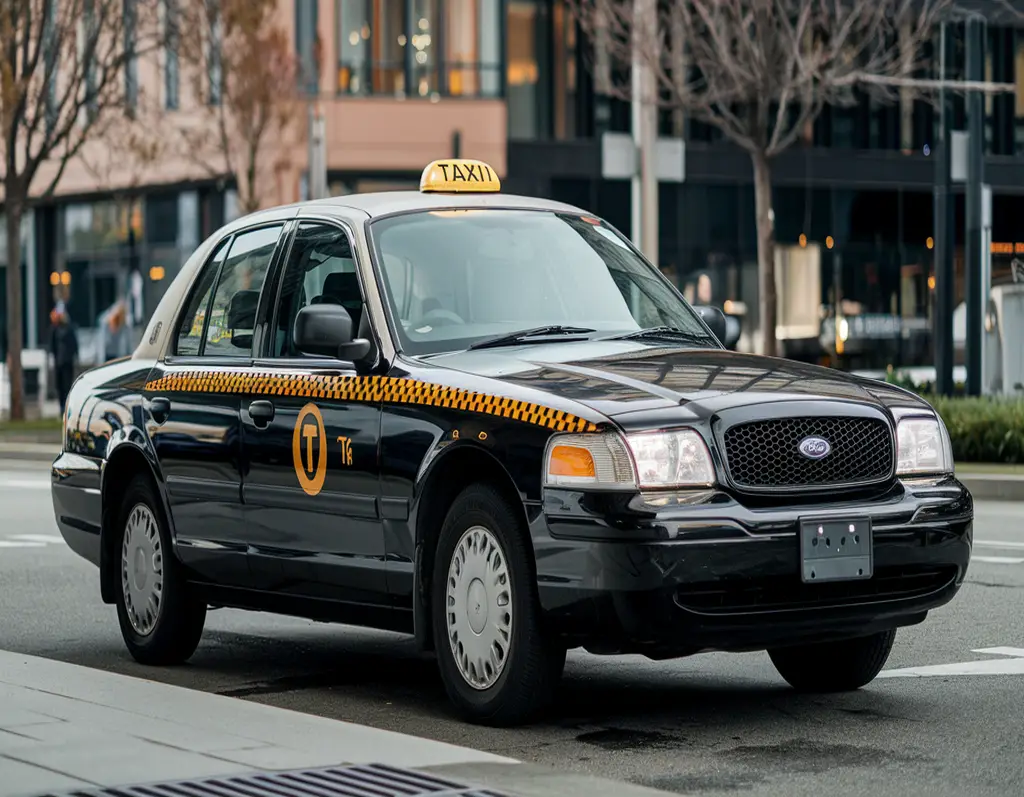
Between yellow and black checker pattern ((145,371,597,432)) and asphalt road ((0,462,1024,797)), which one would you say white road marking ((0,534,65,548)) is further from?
yellow and black checker pattern ((145,371,597,432))

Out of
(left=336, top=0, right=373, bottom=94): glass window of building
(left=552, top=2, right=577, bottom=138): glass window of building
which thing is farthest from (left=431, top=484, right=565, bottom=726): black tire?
(left=552, top=2, right=577, bottom=138): glass window of building

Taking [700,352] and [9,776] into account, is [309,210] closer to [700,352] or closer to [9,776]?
[700,352]

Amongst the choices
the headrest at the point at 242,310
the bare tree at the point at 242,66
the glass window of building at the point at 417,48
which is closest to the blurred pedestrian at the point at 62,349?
the bare tree at the point at 242,66

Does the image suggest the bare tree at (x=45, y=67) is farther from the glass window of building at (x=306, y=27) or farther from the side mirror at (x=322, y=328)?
the side mirror at (x=322, y=328)

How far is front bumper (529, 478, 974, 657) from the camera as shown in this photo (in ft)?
21.4

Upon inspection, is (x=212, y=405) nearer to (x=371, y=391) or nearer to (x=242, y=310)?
(x=242, y=310)

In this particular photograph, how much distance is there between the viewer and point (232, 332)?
872 centimetres

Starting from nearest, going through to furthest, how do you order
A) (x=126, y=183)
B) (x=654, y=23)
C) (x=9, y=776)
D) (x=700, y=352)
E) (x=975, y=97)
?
(x=9, y=776), (x=700, y=352), (x=975, y=97), (x=654, y=23), (x=126, y=183)

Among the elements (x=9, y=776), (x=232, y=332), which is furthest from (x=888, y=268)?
(x=9, y=776)

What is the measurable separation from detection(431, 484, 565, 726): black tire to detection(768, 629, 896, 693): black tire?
4.09 feet

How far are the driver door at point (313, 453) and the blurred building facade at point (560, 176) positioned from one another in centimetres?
3181

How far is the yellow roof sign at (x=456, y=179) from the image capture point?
8.61 meters

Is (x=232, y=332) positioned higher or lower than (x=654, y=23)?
lower

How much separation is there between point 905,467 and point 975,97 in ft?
55.7
